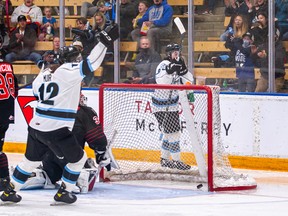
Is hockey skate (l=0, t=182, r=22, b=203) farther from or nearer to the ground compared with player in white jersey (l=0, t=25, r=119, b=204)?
nearer to the ground

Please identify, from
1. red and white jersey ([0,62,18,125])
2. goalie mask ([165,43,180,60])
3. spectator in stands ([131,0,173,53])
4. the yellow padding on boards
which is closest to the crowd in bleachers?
spectator in stands ([131,0,173,53])

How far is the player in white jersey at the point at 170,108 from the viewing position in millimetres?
9328

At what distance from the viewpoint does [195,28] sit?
34.9ft

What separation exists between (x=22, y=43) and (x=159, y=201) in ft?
16.1

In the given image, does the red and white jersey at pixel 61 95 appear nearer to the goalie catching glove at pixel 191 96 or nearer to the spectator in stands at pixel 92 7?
the goalie catching glove at pixel 191 96

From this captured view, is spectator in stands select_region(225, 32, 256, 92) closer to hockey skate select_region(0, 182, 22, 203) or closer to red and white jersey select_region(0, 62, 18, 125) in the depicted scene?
red and white jersey select_region(0, 62, 18, 125)

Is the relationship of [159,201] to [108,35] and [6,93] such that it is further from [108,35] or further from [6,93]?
[6,93]

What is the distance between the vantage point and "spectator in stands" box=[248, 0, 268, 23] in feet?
33.1

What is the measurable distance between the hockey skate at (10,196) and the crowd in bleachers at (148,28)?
1343 millimetres

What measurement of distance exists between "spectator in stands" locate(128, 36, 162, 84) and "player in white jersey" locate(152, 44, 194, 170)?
120 centimetres

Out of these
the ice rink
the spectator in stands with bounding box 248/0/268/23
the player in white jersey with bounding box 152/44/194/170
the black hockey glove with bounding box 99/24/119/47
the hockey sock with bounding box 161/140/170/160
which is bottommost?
the ice rink

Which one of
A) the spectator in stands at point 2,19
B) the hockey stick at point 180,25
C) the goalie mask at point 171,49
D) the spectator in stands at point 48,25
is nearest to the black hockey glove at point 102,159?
the goalie mask at point 171,49

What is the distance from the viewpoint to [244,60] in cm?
1027

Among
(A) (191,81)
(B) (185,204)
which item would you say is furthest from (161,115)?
(B) (185,204)
